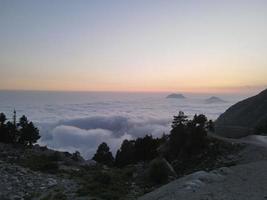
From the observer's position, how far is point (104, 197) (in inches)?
713

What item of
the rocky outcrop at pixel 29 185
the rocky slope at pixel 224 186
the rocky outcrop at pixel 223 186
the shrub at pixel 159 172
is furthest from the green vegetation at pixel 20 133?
the rocky outcrop at pixel 223 186

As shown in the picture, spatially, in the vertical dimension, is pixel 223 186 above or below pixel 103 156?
above

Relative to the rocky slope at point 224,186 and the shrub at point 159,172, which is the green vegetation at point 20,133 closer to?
the shrub at point 159,172

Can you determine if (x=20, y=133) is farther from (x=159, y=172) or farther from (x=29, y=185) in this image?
(x=159, y=172)

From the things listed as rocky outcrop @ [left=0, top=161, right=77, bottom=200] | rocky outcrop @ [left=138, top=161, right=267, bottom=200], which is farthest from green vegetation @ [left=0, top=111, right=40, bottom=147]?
rocky outcrop @ [left=138, top=161, right=267, bottom=200]

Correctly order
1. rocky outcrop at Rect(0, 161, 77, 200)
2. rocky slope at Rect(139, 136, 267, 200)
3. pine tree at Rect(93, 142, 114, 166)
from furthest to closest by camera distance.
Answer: pine tree at Rect(93, 142, 114, 166) < rocky outcrop at Rect(0, 161, 77, 200) < rocky slope at Rect(139, 136, 267, 200)

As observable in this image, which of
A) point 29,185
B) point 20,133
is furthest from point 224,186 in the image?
point 20,133

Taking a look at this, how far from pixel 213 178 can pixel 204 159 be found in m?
7.68

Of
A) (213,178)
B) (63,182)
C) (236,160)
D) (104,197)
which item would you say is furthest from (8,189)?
(236,160)

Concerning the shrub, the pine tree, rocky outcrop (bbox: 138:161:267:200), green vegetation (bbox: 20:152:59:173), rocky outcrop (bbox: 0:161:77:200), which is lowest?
the pine tree

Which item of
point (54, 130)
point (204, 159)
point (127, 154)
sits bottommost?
point (54, 130)

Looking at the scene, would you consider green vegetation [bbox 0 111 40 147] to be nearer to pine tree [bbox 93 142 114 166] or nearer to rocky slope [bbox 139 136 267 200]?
pine tree [bbox 93 142 114 166]

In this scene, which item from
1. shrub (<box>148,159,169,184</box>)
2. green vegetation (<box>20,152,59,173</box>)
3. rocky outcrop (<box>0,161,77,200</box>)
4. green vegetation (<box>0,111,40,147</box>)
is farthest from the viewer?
green vegetation (<box>0,111,40,147</box>)

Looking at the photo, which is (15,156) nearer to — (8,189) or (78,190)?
(8,189)
